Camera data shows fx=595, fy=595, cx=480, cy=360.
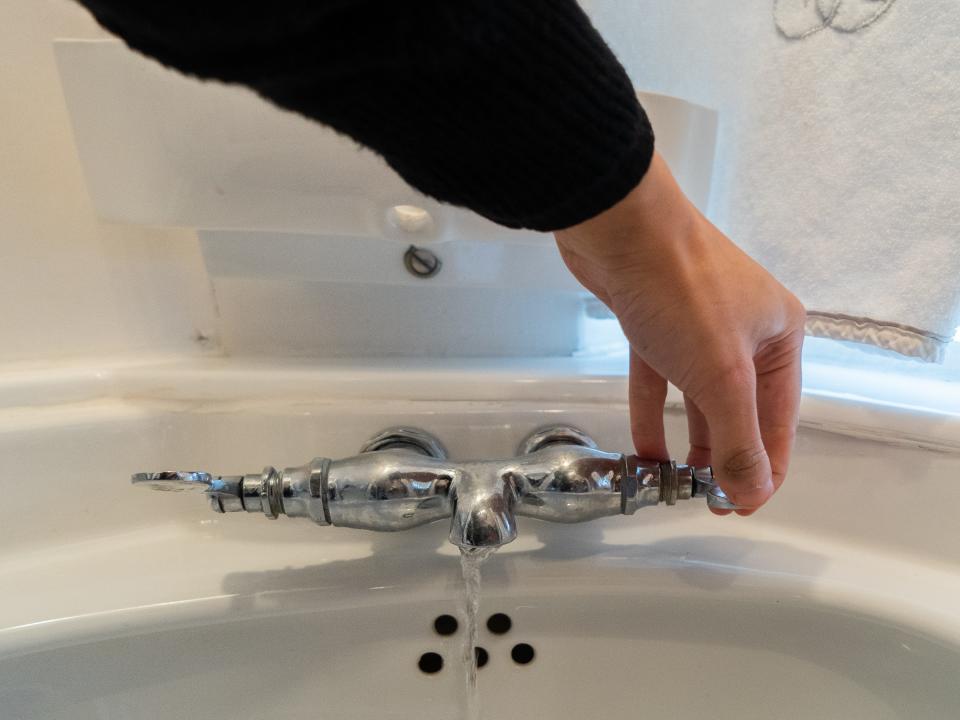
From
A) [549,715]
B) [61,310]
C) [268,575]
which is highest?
[61,310]

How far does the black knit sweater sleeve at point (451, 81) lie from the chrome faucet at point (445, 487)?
137 mm

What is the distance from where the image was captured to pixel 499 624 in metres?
0.34

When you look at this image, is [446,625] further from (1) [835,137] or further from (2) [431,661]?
(1) [835,137]

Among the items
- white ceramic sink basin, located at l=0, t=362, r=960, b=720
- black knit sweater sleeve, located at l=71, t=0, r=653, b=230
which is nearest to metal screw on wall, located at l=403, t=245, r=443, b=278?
white ceramic sink basin, located at l=0, t=362, r=960, b=720

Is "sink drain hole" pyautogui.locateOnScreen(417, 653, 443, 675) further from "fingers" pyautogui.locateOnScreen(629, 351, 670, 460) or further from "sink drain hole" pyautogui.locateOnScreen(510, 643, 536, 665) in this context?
"fingers" pyautogui.locateOnScreen(629, 351, 670, 460)

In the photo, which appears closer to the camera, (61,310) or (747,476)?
(747,476)

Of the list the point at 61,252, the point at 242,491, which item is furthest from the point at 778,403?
the point at 61,252

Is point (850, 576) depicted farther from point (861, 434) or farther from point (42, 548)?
point (42, 548)

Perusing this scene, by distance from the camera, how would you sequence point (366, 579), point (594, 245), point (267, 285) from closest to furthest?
point (594, 245), point (366, 579), point (267, 285)

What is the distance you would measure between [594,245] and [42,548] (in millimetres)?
356

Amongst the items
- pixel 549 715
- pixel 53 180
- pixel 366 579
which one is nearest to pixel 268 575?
pixel 366 579

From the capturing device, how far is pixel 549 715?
352 millimetres

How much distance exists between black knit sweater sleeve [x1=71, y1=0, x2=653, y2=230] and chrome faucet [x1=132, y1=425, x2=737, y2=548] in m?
0.14

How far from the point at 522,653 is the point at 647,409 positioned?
0.53 ft
